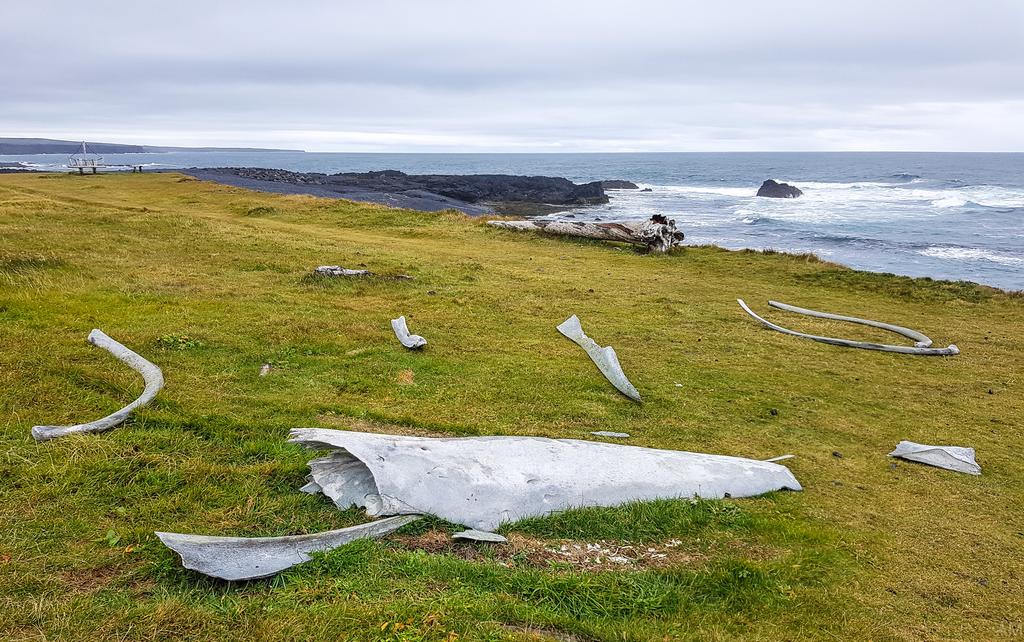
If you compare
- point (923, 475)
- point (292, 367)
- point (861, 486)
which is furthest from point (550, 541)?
point (292, 367)

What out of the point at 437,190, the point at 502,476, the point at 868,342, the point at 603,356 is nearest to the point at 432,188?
→ the point at 437,190

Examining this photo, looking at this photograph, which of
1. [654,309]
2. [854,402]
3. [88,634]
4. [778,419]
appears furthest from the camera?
[654,309]

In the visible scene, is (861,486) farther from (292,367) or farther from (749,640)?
(292,367)

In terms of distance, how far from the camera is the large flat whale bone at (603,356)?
932 centimetres

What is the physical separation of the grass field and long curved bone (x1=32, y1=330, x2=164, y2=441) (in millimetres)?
171

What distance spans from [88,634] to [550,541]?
318cm

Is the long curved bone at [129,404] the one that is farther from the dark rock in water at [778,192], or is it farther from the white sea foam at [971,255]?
the dark rock in water at [778,192]

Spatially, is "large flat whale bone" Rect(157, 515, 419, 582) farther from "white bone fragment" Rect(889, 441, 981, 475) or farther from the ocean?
the ocean

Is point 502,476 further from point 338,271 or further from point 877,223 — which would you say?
point 877,223

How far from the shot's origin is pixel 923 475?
721 centimetres

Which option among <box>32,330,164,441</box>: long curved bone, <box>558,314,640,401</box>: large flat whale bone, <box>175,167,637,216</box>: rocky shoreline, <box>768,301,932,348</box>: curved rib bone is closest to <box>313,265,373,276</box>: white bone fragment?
<box>558,314,640,401</box>: large flat whale bone

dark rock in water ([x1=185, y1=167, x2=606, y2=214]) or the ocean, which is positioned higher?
dark rock in water ([x1=185, y1=167, x2=606, y2=214])

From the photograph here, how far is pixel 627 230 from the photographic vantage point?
Answer: 82.4 ft

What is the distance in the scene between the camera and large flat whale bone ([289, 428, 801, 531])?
5367 mm
